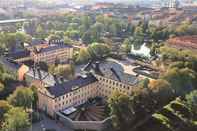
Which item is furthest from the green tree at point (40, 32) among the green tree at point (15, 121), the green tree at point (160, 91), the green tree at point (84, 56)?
the green tree at point (15, 121)

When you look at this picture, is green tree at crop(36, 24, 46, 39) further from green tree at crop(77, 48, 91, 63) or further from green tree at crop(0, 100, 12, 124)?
green tree at crop(0, 100, 12, 124)

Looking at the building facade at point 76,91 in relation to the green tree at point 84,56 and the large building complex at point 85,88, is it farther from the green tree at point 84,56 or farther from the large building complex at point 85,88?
the green tree at point 84,56

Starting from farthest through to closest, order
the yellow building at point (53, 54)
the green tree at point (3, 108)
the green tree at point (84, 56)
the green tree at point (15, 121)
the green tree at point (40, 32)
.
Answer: the green tree at point (40, 32) → the green tree at point (84, 56) → the yellow building at point (53, 54) → the green tree at point (3, 108) → the green tree at point (15, 121)

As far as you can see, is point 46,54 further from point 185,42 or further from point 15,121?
point 185,42

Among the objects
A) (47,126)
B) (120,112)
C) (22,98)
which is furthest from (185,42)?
(22,98)

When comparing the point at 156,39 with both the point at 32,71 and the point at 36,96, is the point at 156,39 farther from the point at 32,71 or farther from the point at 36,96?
the point at 36,96

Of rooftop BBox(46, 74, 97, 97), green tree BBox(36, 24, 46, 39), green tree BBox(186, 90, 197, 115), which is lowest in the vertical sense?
green tree BBox(186, 90, 197, 115)

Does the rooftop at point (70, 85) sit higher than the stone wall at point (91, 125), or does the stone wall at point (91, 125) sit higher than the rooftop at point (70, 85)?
the rooftop at point (70, 85)

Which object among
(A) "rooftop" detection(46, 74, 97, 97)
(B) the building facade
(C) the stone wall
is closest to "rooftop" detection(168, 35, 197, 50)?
(B) the building facade
